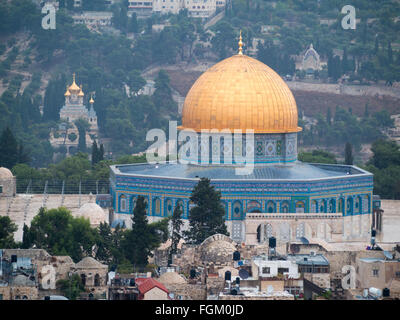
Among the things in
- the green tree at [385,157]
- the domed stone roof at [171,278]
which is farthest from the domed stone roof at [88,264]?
the green tree at [385,157]

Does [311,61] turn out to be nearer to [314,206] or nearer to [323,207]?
[323,207]

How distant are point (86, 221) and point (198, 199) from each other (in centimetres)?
414

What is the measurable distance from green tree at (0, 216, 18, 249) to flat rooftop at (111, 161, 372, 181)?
7.04 meters

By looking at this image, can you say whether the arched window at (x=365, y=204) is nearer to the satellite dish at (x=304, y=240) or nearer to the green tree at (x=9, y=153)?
the satellite dish at (x=304, y=240)

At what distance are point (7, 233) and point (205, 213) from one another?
21.8 ft

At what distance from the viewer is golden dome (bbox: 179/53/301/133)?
2516 inches

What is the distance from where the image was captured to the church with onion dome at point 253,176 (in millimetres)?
60625

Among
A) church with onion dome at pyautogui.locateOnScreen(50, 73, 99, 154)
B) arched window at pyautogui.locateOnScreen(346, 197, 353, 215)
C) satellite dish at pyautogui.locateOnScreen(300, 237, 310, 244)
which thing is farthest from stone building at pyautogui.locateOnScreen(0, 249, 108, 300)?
church with onion dome at pyautogui.locateOnScreen(50, 73, 99, 154)

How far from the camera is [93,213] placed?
2389 inches

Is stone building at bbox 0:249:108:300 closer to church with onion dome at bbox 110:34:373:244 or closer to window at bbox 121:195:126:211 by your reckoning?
church with onion dome at bbox 110:34:373:244

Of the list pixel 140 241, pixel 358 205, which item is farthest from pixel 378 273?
pixel 358 205

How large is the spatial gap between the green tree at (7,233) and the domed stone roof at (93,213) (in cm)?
297
